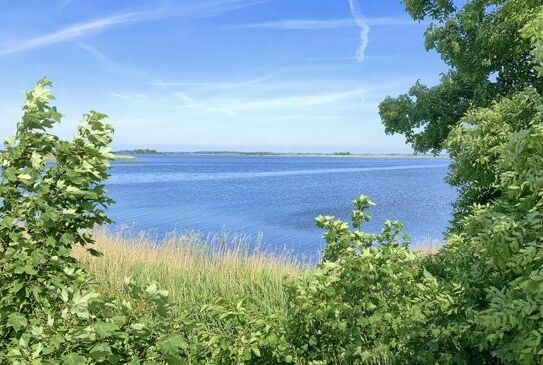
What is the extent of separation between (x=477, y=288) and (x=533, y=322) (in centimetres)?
162

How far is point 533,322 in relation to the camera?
296cm

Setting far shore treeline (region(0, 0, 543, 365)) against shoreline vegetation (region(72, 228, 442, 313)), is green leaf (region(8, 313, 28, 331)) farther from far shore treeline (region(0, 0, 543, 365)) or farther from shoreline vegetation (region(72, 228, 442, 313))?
shoreline vegetation (region(72, 228, 442, 313))

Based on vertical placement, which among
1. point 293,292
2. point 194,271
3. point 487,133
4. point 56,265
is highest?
point 487,133

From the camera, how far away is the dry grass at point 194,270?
10.4 metres

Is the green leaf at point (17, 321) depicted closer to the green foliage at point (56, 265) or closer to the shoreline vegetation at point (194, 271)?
the green foliage at point (56, 265)

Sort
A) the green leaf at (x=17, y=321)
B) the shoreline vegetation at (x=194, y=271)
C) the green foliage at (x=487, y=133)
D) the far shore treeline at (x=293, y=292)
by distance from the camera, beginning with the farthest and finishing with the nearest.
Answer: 1. the shoreline vegetation at (x=194, y=271)
2. the green foliage at (x=487, y=133)
3. the green leaf at (x=17, y=321)
4. the far shore treeline at (x=293, y=292)

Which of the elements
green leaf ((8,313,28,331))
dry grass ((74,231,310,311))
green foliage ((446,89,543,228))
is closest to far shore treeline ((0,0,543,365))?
green leaf ((8,313,28,331))

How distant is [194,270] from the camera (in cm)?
1130

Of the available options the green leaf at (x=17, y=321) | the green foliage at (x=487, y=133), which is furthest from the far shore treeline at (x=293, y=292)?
the green foliage at (x=487, y=133)

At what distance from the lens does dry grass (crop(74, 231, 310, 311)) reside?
34.0 ft

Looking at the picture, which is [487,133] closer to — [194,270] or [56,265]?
[194,270]

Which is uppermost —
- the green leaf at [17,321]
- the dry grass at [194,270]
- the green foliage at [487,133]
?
the green foliage at [487,133]

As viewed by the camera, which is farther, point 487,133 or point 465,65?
point 465,65

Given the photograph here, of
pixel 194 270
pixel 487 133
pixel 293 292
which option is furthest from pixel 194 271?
pixel 293 292
